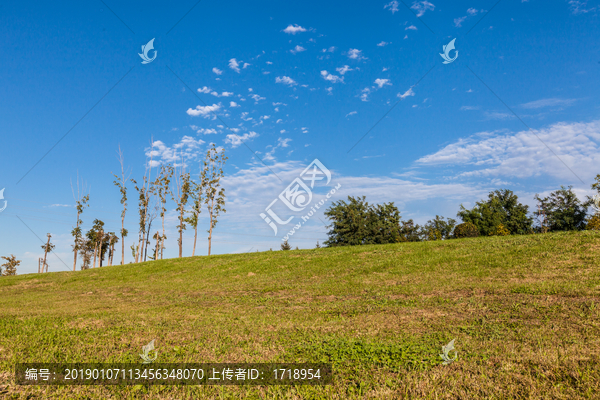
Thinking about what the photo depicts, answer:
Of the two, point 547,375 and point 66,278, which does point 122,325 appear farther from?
point 66,278

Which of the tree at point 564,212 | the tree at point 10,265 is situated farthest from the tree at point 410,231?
the tree at point 10,265

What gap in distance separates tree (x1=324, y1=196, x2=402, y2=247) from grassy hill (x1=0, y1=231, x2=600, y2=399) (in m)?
41.7

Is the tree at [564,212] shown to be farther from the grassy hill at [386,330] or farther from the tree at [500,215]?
the grassy hill at [386,330]

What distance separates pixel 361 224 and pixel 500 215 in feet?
104

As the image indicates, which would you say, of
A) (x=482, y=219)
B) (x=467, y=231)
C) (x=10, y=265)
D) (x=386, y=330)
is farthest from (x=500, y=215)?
(x=10, y=265)

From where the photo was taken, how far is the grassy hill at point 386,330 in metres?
4.56

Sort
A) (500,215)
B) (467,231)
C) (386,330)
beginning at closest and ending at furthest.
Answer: (386,330) < (467,231) < (500,215)

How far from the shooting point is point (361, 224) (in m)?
62.0

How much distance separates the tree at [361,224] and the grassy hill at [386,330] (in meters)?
41.7

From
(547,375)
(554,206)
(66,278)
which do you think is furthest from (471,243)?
(554,206)

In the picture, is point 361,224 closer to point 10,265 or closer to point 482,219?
point 482,219

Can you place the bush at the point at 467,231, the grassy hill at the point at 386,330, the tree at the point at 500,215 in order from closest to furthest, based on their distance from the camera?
1. the grassy hill at the point at 386,330
2. the bush at the point at 467,231
3. the tree at the point at 500,215

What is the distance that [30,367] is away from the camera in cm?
530

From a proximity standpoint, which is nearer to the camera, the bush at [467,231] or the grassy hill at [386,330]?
the grassy hill at [386,330]
